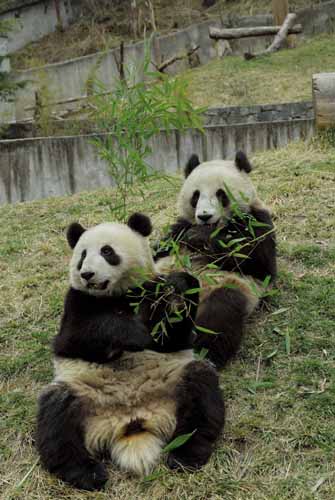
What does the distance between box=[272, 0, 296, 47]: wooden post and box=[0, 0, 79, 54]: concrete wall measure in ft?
31.2

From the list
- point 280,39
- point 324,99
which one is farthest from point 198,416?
point 280,39

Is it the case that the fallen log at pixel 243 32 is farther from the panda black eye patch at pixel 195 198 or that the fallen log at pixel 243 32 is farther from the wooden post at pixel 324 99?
the panda black eye patch at pixel 195 198

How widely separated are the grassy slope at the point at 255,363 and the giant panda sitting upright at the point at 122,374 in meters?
0.13

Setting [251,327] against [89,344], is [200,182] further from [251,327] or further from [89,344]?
[89,344]

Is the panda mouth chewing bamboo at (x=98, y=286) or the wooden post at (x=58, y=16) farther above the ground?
the wooden post at (x=58, y=16)

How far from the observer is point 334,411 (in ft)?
11.3

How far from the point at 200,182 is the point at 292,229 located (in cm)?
132

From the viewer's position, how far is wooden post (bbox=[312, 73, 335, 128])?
743cm

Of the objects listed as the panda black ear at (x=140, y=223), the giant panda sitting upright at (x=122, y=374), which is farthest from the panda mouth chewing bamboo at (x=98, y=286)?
the panda black ear at (x=140, y=223)

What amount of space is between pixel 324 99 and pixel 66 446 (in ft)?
18.2

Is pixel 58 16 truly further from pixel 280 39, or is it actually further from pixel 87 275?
pixel 87 275

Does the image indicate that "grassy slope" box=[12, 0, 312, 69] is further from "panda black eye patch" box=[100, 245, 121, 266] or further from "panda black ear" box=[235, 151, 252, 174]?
"panda black eye patch" box=[100, 245, 121, 266]

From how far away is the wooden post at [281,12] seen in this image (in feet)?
60.4

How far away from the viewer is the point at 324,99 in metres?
7.48
